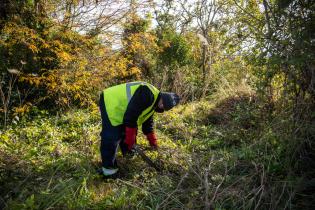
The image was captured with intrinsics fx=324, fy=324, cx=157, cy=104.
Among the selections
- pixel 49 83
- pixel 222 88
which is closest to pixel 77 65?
pixel 49 83

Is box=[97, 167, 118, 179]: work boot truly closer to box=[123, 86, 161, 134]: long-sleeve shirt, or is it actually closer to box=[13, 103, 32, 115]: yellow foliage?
box=[123, 86, 161, 134]: long-sleeve shirt

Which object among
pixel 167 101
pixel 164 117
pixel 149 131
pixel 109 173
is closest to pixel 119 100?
pixel 167 101

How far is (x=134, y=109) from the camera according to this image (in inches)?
167

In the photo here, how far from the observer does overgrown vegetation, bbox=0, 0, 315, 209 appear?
11.3ft

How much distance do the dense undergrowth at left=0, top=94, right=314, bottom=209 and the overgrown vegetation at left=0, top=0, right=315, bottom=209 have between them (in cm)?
2

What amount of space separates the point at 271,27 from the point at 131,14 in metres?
5.11

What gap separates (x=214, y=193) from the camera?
3.31m

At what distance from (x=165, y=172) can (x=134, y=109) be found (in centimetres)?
92

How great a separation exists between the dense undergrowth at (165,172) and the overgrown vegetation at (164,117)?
2cm

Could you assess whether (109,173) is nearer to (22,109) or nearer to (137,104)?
(137,104)

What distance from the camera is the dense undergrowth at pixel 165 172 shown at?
3.33 m

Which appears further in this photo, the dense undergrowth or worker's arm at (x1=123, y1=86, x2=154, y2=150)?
worker's arm at (x1=123, y1=86, x2=154, y2=150)

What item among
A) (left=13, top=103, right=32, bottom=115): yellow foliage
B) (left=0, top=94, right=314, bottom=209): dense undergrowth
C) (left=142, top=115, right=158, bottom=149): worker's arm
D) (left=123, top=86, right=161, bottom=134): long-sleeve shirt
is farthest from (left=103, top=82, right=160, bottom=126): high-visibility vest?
(left=13, top=103, right=32, bottom=115): yellow foliage

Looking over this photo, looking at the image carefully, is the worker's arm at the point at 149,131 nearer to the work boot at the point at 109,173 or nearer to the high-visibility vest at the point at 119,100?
the high-visibility vest at the point at 119,100
